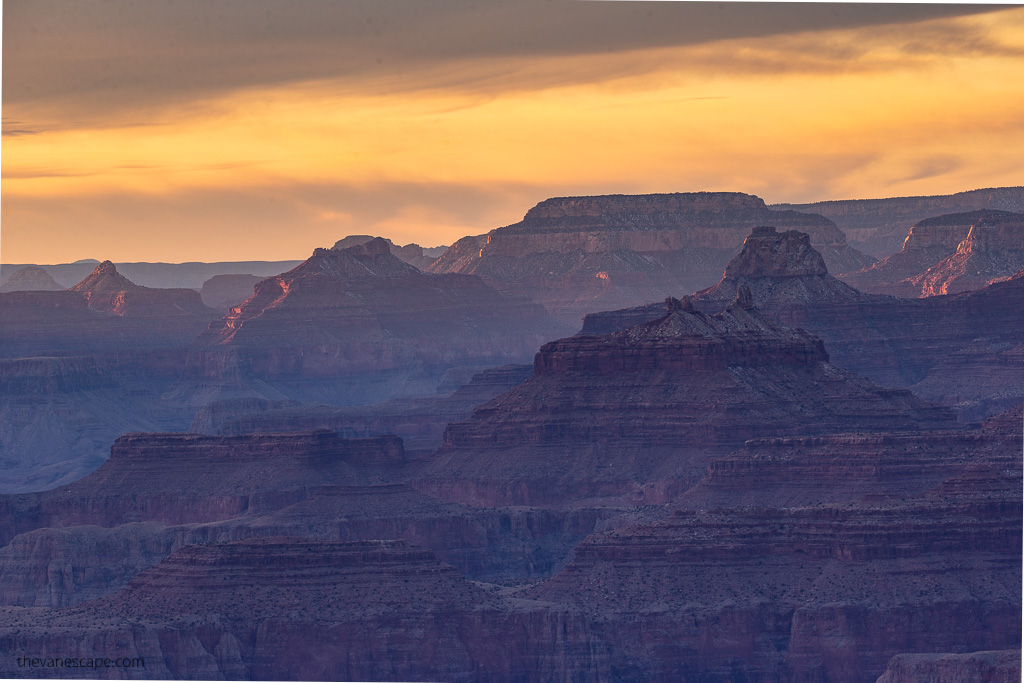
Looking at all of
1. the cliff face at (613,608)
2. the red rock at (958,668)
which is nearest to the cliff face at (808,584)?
the cliff face at (613,608)

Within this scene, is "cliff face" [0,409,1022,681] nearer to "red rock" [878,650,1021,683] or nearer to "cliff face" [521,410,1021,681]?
"cliff face" [521,410,1021,681]

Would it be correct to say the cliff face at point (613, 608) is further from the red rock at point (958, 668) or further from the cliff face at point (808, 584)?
the red rock at point (958, 668)

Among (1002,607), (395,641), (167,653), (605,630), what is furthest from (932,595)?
(167,653)

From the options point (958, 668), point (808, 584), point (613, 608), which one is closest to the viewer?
point (958, 668)

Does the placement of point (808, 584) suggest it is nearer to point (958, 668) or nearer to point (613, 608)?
point (613, 608)

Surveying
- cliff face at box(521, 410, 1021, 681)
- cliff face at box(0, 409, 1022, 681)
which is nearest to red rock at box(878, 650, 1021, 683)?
cliff face at box(0, 409, 1022, 681)

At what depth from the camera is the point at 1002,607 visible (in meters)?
185

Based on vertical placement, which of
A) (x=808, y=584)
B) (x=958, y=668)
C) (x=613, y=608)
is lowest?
(x=958, y=668)

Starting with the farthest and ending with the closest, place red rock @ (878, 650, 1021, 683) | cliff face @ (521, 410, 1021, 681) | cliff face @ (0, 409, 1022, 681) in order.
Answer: cliff face @ (521, 410, 1021, 681) < cliff face @ (0, 409, 1022, 681) < red rock @ (878, 650, 1021, 683)

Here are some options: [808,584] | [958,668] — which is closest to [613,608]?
[808,584]

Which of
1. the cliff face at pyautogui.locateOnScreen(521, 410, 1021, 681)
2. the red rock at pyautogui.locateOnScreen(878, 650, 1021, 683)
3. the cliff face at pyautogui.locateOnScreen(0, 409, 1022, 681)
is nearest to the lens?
the red rock at pyautogui.locateOnScreen(878, 650, 1021, 683)

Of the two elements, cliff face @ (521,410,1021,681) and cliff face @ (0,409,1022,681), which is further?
cliff face @ (521,410,1021,681)

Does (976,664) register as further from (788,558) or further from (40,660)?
(40,660)

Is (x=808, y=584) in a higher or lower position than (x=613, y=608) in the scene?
higher
